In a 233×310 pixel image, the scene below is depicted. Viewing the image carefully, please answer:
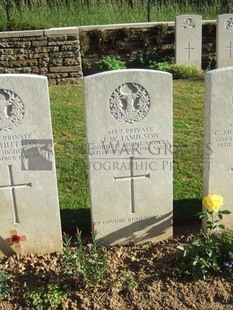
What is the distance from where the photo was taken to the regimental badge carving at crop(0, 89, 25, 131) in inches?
144

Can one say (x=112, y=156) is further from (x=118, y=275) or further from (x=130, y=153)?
(x=118, y=275)

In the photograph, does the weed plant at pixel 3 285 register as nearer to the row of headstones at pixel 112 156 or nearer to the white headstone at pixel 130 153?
the row of headstones at pixel 112 156

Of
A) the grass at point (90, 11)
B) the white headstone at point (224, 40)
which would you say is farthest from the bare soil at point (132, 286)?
the grass at point (90, 11)

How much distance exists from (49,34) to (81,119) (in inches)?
119

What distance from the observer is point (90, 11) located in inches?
537

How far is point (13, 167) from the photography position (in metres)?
3.89

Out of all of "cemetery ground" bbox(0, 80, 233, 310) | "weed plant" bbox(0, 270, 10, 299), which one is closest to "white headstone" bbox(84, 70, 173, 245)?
"cemetery ground" bbox(0, 80, 233, 310)

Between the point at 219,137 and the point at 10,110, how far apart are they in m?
1.81

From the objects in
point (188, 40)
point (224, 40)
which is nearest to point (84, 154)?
point (188, 40)

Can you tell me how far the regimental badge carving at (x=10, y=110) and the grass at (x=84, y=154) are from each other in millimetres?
1351

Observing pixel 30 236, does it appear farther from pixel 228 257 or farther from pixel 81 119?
pixel 81 119

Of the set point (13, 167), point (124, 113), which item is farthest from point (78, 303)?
point (124, 113)

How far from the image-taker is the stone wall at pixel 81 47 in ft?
31.8

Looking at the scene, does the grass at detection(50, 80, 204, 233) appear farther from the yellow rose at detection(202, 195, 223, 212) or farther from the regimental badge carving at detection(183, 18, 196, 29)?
the regimental badge carving at detection(183, 18, 196, 29)
